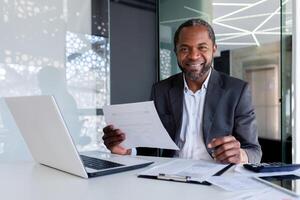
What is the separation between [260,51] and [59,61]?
244 cm

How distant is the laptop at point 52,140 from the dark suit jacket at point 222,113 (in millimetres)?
447

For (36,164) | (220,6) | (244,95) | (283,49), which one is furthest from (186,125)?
(220,6)

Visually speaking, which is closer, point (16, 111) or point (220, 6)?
point (16, 111)

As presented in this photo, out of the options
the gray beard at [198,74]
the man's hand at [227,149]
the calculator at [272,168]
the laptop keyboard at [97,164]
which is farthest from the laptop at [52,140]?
the gray beard at [198,74]

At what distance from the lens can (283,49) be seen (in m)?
3.00

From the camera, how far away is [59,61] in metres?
2.87

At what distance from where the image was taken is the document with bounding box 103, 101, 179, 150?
1151 mm

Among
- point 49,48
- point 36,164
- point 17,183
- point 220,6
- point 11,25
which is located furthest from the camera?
point 220,6

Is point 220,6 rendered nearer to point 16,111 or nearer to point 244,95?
point 244,95

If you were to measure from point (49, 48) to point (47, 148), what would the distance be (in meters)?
1.97

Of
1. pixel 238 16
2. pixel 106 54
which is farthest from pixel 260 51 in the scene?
pixel 106 54

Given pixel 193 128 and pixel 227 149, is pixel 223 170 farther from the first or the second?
pixel 193 128

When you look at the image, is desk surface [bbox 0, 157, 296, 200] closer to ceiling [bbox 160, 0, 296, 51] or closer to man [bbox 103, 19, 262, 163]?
man [bbox 103, 19, 262, 163]

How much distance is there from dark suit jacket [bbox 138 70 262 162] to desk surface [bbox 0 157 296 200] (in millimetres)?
567
